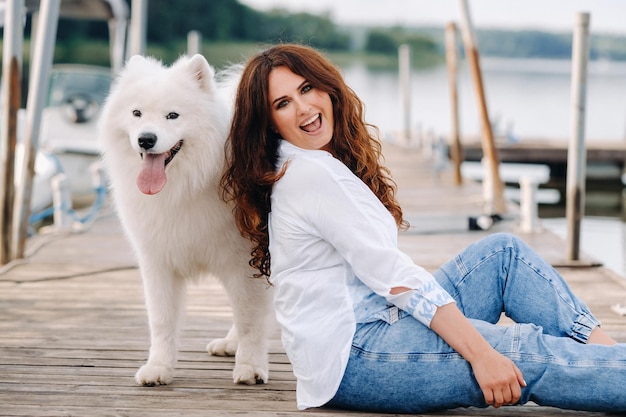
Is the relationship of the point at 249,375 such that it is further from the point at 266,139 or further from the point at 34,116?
the point at 34,116

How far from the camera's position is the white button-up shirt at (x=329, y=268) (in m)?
2.09

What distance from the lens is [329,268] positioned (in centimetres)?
220

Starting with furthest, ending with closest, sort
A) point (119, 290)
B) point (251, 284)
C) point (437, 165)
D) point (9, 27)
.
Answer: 1. point (437, 165)
2. point (9, 27)
3. point (119, 290)
4. point (251, 284)

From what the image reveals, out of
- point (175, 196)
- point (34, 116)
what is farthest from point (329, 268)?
point (34, 116)

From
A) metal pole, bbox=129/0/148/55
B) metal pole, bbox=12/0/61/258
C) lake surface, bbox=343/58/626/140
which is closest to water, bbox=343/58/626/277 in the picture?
lake surface, bbox=343/58/626/140

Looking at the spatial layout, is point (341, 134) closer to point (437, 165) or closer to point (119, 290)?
point (119, 290)

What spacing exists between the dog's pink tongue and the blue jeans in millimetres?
791

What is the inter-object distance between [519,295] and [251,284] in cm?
88

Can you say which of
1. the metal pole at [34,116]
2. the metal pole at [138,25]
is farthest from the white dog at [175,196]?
the metal pole at [138,25]

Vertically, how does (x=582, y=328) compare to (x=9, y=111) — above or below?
below

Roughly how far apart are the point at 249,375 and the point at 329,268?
0.62 m

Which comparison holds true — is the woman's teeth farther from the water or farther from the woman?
the water

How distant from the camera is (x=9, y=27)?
4.56m

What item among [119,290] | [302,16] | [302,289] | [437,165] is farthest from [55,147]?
[302,16]
